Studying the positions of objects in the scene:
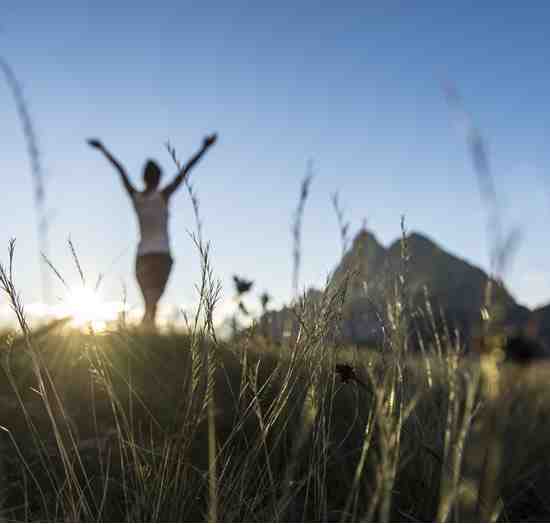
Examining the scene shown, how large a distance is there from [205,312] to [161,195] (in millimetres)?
5922

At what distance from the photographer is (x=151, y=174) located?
7410mm

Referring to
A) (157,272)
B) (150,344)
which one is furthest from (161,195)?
(150,344)

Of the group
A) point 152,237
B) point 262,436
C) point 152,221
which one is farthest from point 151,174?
point 262,436

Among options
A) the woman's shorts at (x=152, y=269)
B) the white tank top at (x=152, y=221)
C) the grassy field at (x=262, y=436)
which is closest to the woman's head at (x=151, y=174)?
the white tank top at (x=152, y=221)

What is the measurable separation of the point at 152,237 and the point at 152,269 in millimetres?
356

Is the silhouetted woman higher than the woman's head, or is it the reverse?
the woman's head

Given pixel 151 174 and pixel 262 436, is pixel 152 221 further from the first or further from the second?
pixel 262 436

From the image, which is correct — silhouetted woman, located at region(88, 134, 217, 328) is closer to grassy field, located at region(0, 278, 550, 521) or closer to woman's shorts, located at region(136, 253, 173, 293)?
woman's shorts, located at region(136, 253, 173, 293)

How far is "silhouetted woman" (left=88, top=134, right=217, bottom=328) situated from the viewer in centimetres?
727

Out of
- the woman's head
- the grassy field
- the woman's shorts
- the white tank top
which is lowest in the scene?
the grassy field

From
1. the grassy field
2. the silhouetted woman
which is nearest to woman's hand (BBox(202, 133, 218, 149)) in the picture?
the silhouetted woman

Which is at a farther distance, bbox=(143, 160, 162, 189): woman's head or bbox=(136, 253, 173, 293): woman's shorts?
bbox=(143, 160, 162, 189): woman's head

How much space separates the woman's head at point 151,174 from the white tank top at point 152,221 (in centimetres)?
17

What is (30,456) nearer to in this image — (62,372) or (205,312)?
(62,372)
